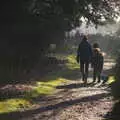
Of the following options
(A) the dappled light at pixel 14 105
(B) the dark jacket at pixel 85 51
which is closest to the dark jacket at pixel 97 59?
(B) the dark jacket at pixel 85 51

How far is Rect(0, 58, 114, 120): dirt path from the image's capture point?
41.0ft

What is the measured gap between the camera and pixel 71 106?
13945 millimetres

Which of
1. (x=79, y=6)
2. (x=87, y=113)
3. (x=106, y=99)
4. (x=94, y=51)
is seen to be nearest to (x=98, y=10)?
(x=79, y=6)

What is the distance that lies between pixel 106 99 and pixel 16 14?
761 cm

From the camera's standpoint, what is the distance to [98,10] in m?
27.3

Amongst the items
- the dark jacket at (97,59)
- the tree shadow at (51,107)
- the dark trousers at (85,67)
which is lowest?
the tree shadow at (51,107)

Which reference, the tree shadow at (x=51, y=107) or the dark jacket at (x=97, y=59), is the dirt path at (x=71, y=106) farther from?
the dark jacket at (x=97, y=59)

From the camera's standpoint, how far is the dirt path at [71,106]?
12.5m

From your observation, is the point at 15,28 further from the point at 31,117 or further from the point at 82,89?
the point at 31,117

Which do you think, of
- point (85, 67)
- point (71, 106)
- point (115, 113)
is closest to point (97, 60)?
point (85, 67)

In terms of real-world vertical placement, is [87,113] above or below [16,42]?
below

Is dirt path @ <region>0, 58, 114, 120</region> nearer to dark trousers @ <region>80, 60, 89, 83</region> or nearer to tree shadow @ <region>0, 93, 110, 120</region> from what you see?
tree shadow @ <region>0, 93, 110, 120</region>

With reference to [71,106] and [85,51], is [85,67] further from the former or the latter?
[71,106]

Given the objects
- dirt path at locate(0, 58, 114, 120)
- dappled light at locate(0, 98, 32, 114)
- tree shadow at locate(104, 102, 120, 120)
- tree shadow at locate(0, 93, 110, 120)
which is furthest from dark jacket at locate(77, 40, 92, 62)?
tree shadow at locate(104, 102, 120, 120)
